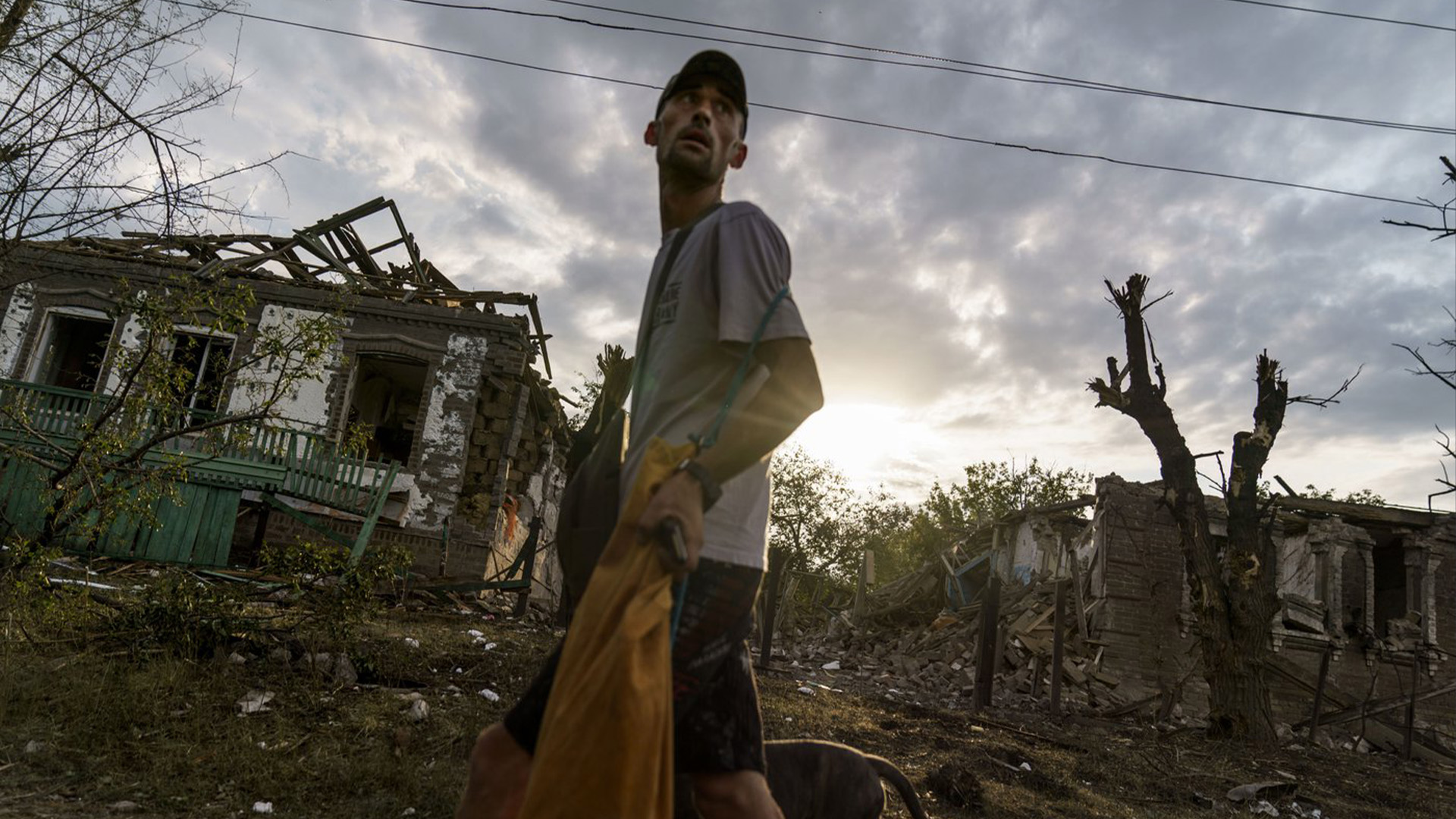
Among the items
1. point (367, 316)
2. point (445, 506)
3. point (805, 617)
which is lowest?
point (805, 617)

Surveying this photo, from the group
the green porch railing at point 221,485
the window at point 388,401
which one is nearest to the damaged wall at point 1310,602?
the green porch railing at point 221,485

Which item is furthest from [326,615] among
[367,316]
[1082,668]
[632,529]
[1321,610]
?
[1321,610]

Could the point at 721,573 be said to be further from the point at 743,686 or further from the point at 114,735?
the point at 114,735

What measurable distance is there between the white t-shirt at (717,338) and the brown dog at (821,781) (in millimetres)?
1188

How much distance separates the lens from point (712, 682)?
140cm

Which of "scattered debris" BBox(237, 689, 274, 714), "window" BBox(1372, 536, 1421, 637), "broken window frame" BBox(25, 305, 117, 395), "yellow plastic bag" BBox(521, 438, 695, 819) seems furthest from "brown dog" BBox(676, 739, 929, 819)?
"window" BBox(1372, 536, 1421, 637)

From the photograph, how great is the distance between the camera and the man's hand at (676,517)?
1229 mm

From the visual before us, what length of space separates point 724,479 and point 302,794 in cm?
363

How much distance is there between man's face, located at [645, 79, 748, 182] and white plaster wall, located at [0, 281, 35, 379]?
60.4 feet

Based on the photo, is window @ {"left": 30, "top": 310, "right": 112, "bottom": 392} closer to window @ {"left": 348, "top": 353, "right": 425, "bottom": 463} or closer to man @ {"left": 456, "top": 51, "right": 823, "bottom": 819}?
window @ {"left": 348, "top": 353, "right": 425, "bottom": 463}

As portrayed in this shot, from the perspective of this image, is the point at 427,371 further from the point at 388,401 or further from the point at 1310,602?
the point at 1310,602

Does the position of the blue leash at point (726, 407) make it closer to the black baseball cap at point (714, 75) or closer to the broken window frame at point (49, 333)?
the black baseball cap at point (714, 75)

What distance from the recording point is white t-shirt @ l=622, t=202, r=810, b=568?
1.43m

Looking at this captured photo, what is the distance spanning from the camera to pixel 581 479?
5.48 feet
